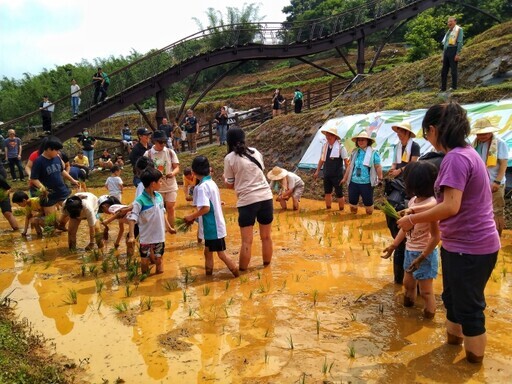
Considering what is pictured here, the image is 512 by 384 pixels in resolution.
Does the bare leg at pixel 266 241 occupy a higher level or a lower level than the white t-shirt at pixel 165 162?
lower

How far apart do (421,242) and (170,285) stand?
2.84 m

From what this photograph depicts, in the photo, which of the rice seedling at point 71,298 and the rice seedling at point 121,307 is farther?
the rice seedling at point 71,298

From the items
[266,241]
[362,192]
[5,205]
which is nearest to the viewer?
[266,241]

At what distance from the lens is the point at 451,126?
3217 mm

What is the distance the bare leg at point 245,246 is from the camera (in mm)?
5680

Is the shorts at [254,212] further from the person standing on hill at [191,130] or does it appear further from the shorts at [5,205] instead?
the person standing on hill at [191,130]

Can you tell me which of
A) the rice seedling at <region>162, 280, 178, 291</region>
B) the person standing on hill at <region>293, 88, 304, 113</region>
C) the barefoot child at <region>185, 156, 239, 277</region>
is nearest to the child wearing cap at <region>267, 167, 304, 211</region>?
the barefoot child at <region>185, 156, 239, 277</region>

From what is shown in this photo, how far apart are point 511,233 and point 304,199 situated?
4.74 metres

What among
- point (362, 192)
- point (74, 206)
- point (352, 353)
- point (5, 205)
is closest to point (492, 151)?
point (362, 192)

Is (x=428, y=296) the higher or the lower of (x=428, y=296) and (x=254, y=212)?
the lower

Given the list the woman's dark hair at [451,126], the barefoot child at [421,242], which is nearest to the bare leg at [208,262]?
the barefoot child at [421,242]

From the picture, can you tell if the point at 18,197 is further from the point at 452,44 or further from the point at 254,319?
the point at 452,44

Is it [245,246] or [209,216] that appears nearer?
[209,216]

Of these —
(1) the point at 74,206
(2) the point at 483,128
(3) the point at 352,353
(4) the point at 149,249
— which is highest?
(2) the point at 483,128
